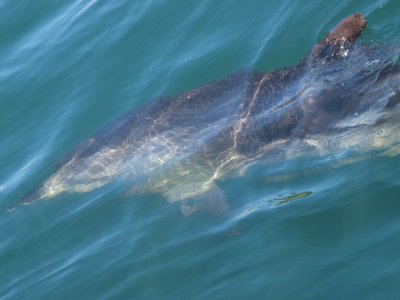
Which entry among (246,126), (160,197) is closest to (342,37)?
(246,126)

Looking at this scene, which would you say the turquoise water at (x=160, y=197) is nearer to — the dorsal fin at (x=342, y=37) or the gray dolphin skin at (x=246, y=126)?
the gray dolphin skin at (x=246, y=126)

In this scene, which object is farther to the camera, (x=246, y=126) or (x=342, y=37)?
(x=246, y=126)

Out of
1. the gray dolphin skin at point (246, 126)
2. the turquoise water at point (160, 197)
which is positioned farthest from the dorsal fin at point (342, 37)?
the turquoise water at point (160, 197)

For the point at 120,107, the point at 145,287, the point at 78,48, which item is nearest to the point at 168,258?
the point at 145,287

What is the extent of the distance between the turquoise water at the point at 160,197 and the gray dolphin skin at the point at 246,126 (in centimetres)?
28

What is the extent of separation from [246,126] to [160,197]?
1.53 m

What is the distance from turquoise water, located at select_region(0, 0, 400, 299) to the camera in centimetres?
670

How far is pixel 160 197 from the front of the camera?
9.02 meters

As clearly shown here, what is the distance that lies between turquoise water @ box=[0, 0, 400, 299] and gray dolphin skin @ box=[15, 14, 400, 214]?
28 centimetres

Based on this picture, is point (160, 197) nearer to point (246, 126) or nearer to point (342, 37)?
point (246, 126)

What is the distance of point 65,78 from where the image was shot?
1177 centimetres

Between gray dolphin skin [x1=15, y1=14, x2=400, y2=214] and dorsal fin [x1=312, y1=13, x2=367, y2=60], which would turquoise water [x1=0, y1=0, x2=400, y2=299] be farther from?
dorsal fin [x1=312, y1=13, x2=367, y2=60]

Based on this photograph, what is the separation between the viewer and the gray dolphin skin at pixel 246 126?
8.14 m

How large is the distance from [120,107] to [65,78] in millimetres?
1714
